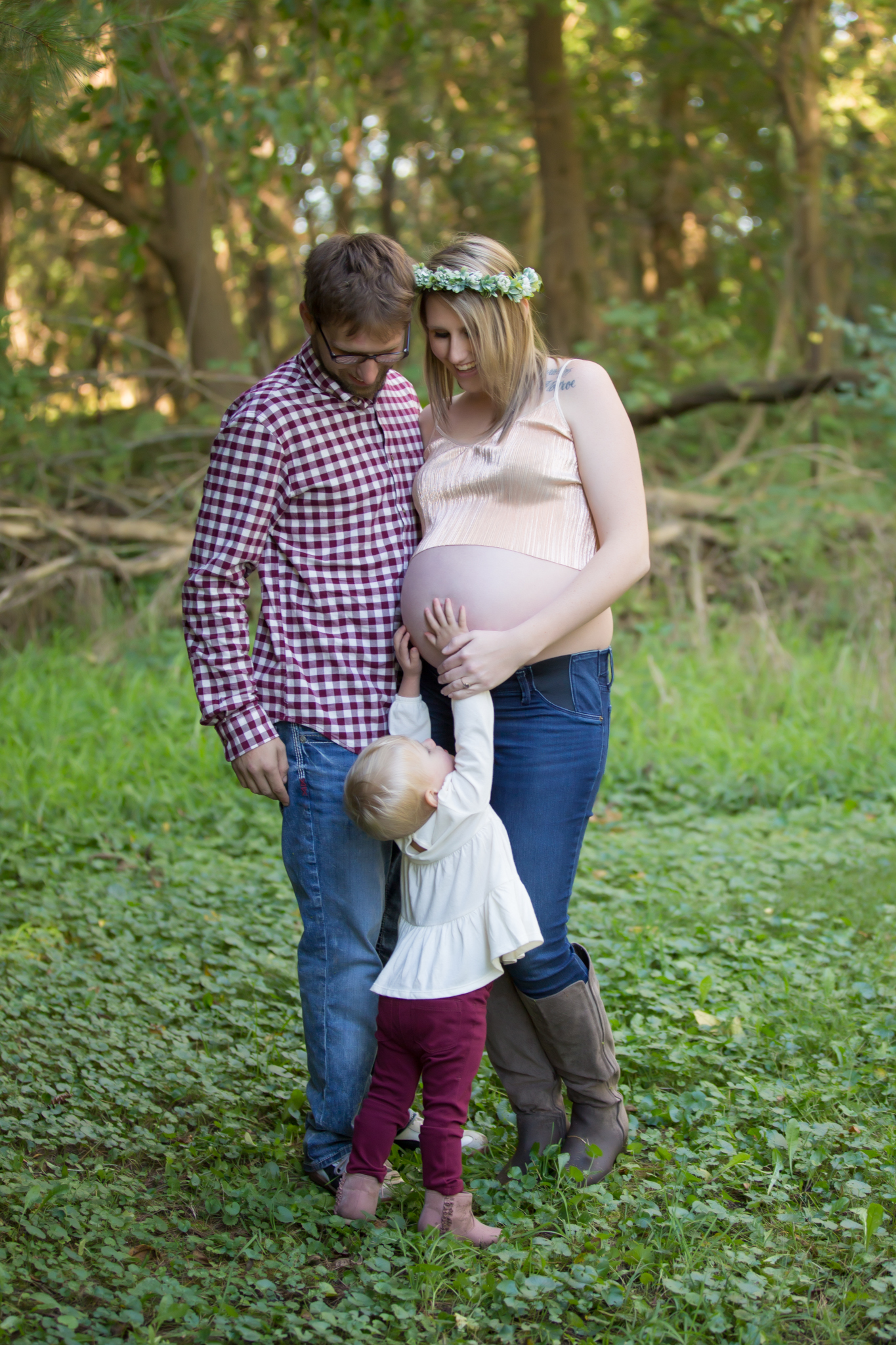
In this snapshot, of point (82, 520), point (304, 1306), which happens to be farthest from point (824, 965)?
point (82, 520)

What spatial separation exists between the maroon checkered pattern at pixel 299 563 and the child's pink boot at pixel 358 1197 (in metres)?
0.89

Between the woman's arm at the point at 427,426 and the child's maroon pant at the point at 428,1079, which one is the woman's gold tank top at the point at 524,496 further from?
the child's maroon pant at the point at 428,1079

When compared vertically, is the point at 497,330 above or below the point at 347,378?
above

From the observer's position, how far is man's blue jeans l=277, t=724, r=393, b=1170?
2488 mm

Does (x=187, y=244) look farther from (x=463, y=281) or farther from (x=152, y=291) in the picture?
(x=463, y=281)

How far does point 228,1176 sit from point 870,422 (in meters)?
8.00

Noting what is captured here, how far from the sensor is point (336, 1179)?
256 cm

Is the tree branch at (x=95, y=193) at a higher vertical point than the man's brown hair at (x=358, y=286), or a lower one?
higher

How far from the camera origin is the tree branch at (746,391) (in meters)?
8.70

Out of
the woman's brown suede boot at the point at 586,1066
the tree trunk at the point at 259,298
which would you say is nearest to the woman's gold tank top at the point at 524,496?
the woman's brown suede boot at the point at 586,1066

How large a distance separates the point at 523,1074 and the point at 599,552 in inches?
47.0

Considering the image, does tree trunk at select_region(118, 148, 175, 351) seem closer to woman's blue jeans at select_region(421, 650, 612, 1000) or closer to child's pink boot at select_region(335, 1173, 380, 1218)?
woman's blue jeans at select_region(421, 650, 612, 1000)

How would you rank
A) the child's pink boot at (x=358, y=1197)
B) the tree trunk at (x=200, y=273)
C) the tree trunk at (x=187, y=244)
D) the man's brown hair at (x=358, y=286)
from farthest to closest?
the tree trunk at (x=200, y=273) → the tree trunk at (x=187, y=244) → the child's pink boot at (x=358, y=1197) → the man's brown hair at (x=358, y=286)

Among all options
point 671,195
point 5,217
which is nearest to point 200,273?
point 5,217
